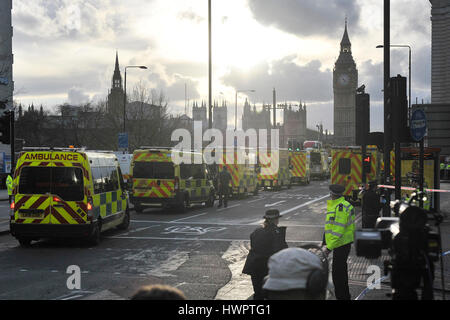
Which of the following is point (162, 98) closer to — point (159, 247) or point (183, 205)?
point (183, 205)

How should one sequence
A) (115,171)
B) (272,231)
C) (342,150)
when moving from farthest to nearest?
(342,150) → (115,171) → (272,231)

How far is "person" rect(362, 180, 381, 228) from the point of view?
1338cm

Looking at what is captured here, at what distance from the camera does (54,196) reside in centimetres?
1338

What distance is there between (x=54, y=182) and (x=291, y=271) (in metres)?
10.7

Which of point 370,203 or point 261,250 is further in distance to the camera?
point 370,203

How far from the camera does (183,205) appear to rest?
22.8 metres

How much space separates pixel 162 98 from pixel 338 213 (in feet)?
145

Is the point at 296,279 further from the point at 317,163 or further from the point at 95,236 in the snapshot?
the point at 317,163

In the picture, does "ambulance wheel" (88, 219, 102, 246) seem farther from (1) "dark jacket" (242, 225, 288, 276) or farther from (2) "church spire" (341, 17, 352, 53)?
(2) "church spire" (341, 17, 352, 53)

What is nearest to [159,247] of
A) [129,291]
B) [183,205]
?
[129,291]

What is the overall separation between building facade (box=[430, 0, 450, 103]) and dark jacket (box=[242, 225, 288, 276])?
69284 millimetres

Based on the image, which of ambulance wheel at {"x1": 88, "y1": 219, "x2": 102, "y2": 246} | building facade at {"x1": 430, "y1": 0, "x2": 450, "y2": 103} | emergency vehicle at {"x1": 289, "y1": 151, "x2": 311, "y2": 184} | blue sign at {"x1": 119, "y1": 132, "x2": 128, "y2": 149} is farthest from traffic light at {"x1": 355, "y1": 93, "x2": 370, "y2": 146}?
building facade at {"x1": 430, "y1": 0, "x2": 450, "y2": 103}

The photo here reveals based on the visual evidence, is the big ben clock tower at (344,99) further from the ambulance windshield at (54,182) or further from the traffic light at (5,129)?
the ambulance windshield at (54,182)

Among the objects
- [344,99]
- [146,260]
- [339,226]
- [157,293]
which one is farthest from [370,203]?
[344,99]
